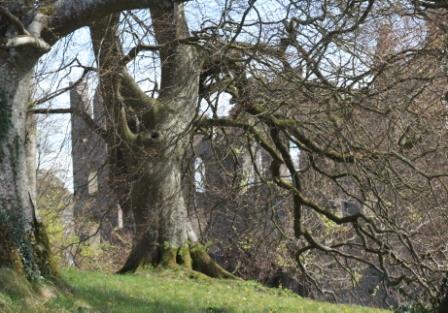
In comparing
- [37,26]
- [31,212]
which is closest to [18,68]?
[37,26]

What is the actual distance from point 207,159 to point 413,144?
5.35 metres

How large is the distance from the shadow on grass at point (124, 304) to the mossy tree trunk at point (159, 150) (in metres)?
4.50

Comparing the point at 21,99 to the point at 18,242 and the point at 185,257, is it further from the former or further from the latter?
the point at 185,257

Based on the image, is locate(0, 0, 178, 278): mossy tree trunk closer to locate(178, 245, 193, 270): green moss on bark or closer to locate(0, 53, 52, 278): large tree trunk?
locate(0, 53, 52, 278): large tree trunk

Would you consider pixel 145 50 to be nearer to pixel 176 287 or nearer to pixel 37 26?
pixel 176 287

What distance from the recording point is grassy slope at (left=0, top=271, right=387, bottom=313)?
7.89m

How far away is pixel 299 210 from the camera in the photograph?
1568 centimetres

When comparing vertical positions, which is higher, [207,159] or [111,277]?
[207,159]

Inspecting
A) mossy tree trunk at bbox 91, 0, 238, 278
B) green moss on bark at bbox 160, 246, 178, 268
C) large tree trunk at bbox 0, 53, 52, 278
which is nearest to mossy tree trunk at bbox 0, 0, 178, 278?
large tree trunk at bbox 0, 53, 52, 278

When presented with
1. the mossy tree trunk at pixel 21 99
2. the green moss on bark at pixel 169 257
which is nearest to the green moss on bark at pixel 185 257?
the green moss on bark at pixel 169 257

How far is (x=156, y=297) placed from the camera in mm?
11453

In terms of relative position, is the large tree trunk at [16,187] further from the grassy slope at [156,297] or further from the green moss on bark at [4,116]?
the grassy slope at [156,297]

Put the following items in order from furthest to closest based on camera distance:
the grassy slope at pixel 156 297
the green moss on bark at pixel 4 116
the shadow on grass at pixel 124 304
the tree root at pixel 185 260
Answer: the tree root at pixel 185 260
the shadow on grass at pixel 124 304
the green moss on bark at pixel 4 116
the grassy slope at pixel 156 297

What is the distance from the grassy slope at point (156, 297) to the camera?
7887 millimetres
